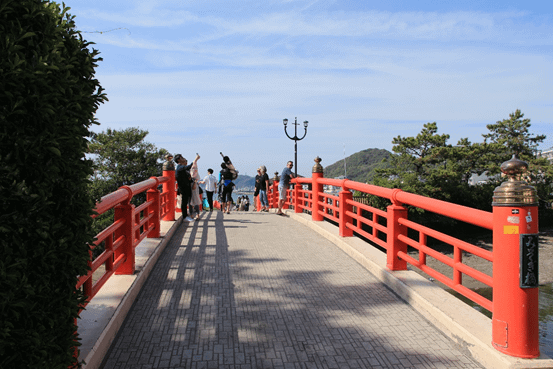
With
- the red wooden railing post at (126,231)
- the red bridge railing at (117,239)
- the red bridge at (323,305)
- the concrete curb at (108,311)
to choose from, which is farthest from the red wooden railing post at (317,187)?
the red wooden railing post at (126,231)

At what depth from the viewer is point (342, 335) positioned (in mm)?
3975

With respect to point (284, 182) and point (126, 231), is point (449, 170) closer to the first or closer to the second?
point (284, 182)

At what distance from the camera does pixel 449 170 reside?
149 ft

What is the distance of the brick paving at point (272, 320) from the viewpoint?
11.5 feet

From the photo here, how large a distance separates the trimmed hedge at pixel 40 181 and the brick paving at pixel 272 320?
4.28ft

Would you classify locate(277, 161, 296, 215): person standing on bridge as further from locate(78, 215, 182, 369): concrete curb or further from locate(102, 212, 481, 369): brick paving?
locate(78, 215, 182, 369): concrete curb

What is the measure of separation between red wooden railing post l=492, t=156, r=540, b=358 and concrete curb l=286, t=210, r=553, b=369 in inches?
4.3

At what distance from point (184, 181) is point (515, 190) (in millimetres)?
8790

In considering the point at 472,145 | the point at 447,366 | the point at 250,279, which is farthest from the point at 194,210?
the point at 472,145

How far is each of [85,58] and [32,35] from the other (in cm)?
52

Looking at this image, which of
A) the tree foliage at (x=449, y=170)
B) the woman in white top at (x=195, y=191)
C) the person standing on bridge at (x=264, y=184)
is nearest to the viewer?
the woman in white top at (x=195, y=191)

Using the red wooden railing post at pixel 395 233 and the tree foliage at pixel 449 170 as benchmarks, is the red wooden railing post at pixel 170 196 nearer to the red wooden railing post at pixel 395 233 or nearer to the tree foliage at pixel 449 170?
the red wooden railing post at pixel 395 233

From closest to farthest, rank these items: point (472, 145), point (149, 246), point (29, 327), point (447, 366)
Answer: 1. point (29, 327)
2. point (447, 366)
3. point (149, 246)
4. point (472, 145)

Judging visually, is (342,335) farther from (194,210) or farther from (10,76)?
(194,210)
